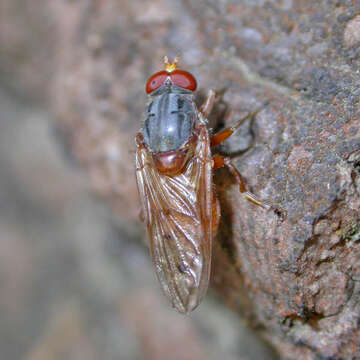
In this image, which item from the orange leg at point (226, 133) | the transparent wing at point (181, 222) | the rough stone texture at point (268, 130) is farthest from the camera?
the orange leg at point (226, 133)

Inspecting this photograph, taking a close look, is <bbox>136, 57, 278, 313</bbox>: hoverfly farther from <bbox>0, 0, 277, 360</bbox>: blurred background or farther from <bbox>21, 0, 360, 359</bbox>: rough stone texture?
<bbox>0, 0, 277, 360</bbox>: blurred background

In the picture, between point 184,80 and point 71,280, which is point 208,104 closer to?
point 184,80

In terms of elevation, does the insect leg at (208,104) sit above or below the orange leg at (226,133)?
above

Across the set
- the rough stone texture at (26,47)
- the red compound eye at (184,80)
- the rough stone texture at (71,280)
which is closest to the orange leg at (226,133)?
the red compound eye at (184,80)

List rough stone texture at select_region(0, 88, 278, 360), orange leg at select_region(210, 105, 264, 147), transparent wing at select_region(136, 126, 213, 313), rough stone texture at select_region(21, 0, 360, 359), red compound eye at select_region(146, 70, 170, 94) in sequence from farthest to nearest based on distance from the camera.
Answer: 1. rough stone texture at select_region(0, 88, 278, 360)
2. red compound eye at select_region(146, 70, 170, 94)
3. orange leg at select_region(210, 105, 264, 147)
4. transparent wing at select_region(136, 126, 213, 313)
5. rough stone texture at select_region(21, 0, 360, 359)

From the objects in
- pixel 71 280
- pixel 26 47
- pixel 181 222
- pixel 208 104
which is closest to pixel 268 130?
pixel 208 104

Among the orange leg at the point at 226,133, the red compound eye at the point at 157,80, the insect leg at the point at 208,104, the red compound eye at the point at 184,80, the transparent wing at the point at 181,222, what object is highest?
the red compound eye at the point at 157,80

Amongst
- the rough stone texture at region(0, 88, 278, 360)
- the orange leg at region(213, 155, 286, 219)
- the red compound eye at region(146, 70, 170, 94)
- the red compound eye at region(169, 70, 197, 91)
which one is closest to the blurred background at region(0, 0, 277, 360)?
the rough stone texture at region(0, 88, 278, 360)

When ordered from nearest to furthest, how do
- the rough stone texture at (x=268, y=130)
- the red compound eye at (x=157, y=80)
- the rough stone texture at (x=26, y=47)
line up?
1. the rough stone texture at (x=268, y=130)
2. the red compound eye at (x=157, y=80)
3. the rough stone texture at (x=26, y=47)

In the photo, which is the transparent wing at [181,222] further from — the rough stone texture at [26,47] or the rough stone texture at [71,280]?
the rough stone texture at [26,47]
